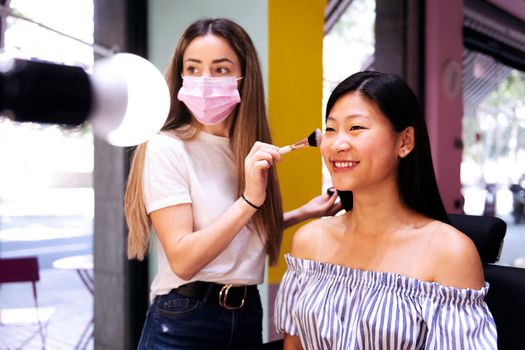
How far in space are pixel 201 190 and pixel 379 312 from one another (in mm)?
600

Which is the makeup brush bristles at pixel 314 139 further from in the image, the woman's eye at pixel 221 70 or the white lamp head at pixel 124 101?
the white lamp head at pixel 124 101

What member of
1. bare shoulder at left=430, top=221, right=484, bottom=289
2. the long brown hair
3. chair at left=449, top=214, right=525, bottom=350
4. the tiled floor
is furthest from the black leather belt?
the tiled floor

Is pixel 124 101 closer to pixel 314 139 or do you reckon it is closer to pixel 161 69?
pixel 314 139

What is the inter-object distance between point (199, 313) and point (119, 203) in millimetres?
1542

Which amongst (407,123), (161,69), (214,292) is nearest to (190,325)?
(214,292)

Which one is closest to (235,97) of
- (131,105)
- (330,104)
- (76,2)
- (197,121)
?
→ (197,121)

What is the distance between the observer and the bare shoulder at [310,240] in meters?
1.62

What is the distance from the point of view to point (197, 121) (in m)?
1.53

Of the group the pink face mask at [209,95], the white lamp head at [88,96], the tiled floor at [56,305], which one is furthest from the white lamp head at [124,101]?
the tiled floor at [56,305]

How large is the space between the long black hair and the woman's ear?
1 cm

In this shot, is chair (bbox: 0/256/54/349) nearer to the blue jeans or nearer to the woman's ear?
the blue jeans

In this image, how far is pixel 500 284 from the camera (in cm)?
146

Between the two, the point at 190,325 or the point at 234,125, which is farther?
the point at 234,125

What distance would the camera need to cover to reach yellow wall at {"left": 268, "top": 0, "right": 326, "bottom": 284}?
7.16 feet
